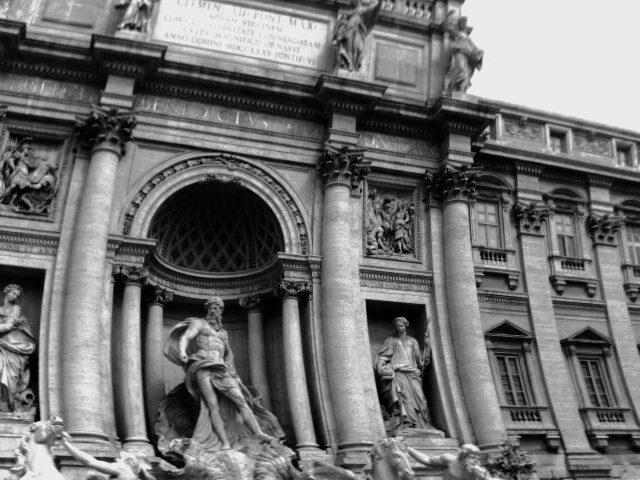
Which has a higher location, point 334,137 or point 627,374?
point 334,137

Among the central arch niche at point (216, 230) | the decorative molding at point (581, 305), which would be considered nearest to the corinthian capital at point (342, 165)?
the central arch niche at point (216, 230)

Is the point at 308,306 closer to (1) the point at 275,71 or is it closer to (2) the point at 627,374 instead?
(1) the point at 275,71

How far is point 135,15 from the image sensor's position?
20.2 metres

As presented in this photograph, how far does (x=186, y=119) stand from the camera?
2016cm

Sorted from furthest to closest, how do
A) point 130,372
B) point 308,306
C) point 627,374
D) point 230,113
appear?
point 627,374
point 230,113
point 308,306
point 130,372

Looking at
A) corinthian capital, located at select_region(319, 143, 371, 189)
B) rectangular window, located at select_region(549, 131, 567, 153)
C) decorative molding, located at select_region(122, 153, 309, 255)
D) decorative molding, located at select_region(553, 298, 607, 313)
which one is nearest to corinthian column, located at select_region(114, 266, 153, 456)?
decorative molding, located at select_region(122, 153, 309, 255)

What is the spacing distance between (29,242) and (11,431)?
15.1ft

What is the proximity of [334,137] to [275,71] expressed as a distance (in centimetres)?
263

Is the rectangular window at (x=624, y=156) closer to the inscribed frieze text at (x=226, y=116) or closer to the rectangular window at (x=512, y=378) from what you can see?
the rectangular window at (x=512, y=378)

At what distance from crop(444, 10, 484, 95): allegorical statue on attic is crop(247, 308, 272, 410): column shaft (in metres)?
9.01

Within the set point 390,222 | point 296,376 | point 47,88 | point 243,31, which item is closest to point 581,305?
point 390,222

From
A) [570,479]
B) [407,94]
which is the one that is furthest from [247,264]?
[570,479]

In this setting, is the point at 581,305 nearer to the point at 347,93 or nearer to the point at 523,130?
the point at 523,130

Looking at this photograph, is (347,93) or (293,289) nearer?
(293,289)
